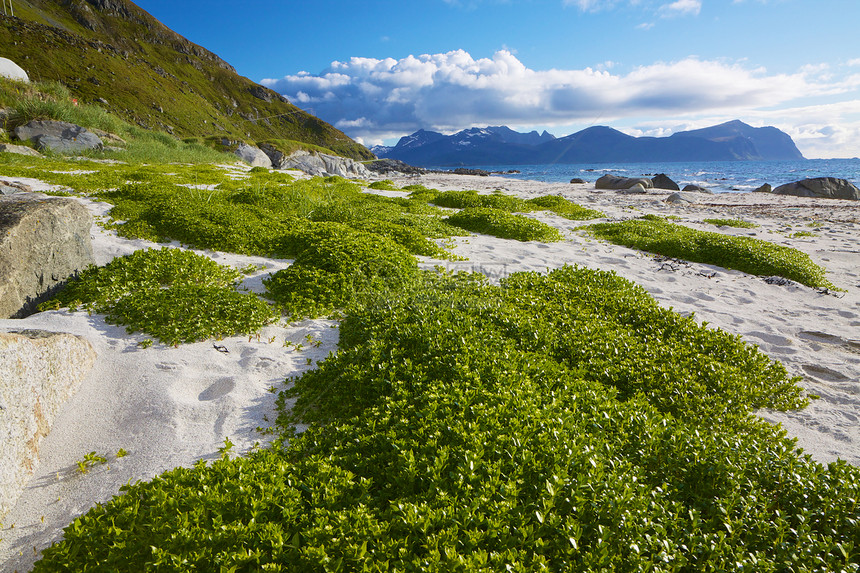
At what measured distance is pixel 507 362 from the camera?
5.64 meters

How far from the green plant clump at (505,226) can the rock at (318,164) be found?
1788 inches

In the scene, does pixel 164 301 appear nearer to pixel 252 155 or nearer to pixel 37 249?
pixel 37 249

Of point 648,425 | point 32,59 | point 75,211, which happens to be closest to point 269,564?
point 648,425

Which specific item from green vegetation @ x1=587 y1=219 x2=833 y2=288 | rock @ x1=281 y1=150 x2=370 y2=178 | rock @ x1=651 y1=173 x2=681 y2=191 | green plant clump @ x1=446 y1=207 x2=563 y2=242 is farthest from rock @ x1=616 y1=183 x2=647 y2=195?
rock @ x1=281 y1=150 x2=370 y2=178

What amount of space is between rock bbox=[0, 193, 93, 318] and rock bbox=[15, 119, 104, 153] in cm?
2695

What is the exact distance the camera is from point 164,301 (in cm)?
729

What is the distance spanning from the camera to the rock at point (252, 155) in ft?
175

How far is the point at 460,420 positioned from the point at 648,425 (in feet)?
7.15

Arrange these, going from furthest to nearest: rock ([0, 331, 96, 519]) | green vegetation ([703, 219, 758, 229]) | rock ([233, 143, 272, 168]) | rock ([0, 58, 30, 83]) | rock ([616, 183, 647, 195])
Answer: rock ([233, 143, 272, 168]) < rock ([616, 183, 647, 195]) < rock ([0, 58, 30, 83]) < green vegetation ([703, 219, 758, 229]) < rock ([0, 331, 96, 519])

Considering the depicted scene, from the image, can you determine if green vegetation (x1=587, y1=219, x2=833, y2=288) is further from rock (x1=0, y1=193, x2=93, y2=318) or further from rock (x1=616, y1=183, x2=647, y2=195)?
rock (x1=616, y1=183, x2=647, y2=195)

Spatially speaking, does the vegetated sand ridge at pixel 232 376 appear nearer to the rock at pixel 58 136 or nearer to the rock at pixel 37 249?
the rock at pixel 37 249

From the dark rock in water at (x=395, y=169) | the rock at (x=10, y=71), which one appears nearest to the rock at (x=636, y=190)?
the rock at (x=10, y=71)

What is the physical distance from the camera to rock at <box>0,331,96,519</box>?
3.99 meters

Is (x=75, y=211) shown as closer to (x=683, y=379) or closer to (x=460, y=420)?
(x=460, y=420)
